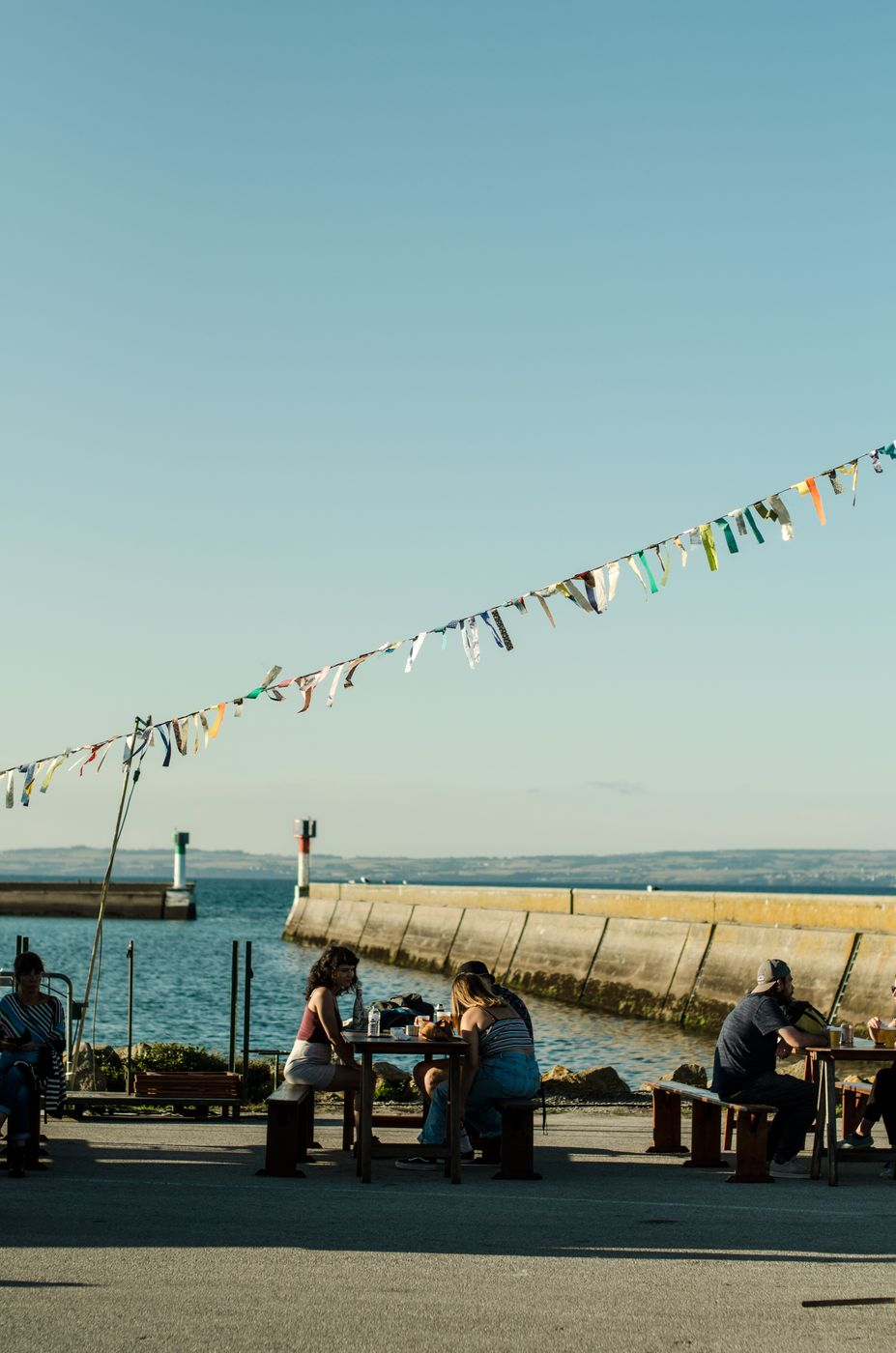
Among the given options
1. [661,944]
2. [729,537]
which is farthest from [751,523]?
[661,944]

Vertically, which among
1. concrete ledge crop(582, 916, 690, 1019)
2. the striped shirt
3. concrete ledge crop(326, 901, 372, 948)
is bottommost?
concrete ledge crop(326, 901, 372, 948)

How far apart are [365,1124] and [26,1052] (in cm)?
213

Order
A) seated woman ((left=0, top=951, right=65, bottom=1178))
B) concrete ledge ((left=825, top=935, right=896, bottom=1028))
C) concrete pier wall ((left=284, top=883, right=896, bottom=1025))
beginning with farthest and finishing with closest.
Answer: concrete pier wall ((left=284, top=883, right=896, bottom=1025)), concrete ledge ((left=825, top=935, right=896, bottom=1028)), seated woman ((left=0, top=951, right=65, bottom=1178))

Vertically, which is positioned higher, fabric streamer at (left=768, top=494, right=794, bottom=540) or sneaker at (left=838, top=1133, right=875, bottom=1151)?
fabric streamer at (left=768, top=494, right=794, bottom=540)

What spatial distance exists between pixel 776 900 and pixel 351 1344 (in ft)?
78.4

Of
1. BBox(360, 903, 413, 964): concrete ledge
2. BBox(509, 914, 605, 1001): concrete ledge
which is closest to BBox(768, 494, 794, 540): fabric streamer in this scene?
BBox(509, 914, 605, 1001): concrete ledge

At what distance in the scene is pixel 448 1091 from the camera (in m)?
9.55

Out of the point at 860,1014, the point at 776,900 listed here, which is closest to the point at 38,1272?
the point at 860,1014

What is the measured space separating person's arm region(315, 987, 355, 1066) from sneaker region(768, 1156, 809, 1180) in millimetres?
2734

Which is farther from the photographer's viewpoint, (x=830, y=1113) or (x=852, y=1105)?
(x=852, y=1105)

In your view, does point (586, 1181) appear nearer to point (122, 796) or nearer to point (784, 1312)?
point (784, 1312)

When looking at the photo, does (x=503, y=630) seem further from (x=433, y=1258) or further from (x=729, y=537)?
(x=433, y=1258)

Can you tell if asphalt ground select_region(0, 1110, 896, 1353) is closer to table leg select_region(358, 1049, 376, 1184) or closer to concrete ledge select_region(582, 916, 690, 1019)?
table leg select_region(358, 1049, 376, 1184)

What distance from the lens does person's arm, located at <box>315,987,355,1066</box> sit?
9.88 metres
